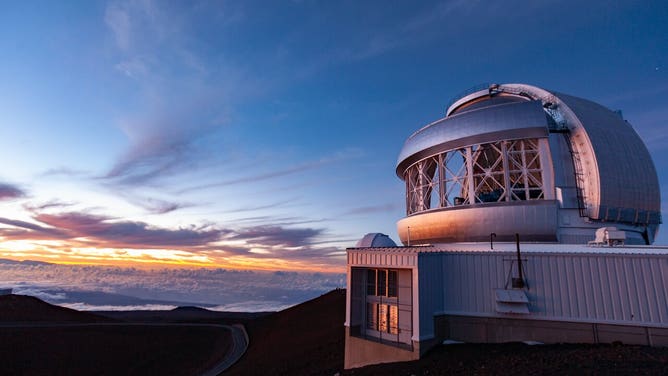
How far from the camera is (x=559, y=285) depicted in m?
11.9

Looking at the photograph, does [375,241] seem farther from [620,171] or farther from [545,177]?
[620,171]

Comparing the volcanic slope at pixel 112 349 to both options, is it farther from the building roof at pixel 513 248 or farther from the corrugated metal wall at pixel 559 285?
the corrugated metal wall at pixel 559 285

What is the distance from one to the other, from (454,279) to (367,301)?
393 centimetres

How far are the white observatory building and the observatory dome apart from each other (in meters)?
0.06

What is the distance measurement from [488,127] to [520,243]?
616cm

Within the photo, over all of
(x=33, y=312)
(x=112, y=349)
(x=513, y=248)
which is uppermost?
(x=513, y=248)

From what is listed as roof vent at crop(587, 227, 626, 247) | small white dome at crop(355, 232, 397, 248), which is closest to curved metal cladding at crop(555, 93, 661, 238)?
roof vent at crop(587, 227, 626, 247)

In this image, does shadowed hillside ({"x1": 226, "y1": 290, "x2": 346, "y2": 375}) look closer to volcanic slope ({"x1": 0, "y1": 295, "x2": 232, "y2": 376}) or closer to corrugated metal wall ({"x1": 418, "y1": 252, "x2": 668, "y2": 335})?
volcanic slope ({"x1": 0, "y1": 295, "x2": 232, "y2": 376})

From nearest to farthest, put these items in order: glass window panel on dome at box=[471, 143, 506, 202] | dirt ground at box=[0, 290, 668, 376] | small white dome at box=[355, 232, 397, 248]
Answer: dirt ground at box=[0, 290, 668, 376]
glass window panel on dome at box=[471, 143, 506, 202]
small white dome at box=[355, 232, 397, 248]

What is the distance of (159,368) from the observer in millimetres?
24781

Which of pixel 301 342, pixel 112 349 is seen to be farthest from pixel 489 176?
pixel 112 349

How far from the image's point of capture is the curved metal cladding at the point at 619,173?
16219mm

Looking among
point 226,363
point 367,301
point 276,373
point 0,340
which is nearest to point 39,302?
point 0,340

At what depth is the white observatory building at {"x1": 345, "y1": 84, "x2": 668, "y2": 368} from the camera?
11.3 m
